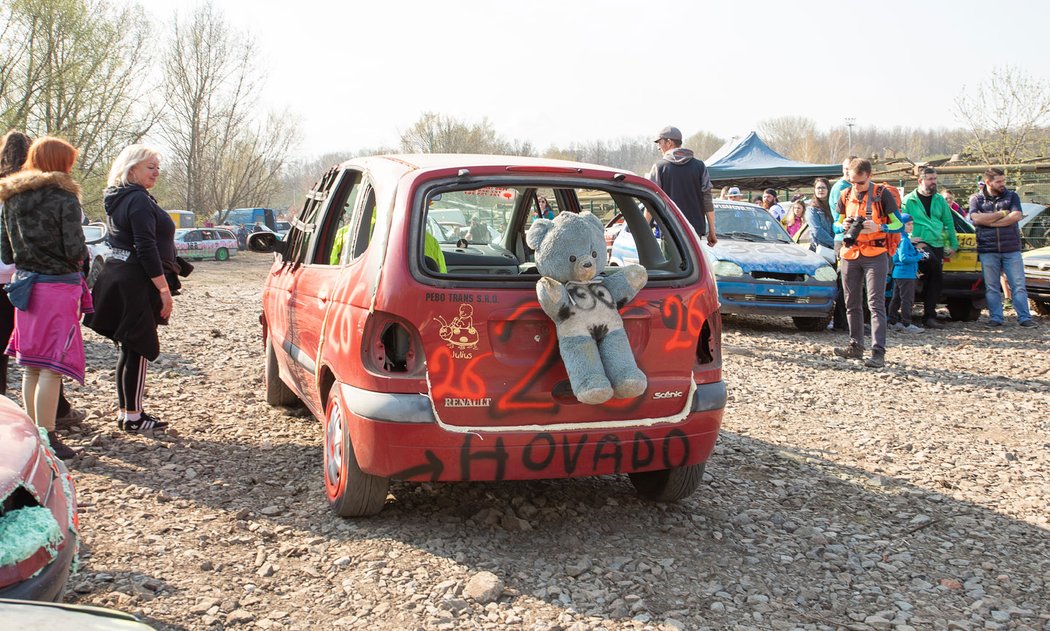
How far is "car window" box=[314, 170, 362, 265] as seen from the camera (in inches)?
198

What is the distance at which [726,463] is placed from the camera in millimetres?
5332

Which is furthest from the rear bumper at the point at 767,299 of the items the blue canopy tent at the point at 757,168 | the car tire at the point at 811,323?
the blue canopy tent at the point at 757,168

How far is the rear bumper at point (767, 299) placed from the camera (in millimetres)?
10500

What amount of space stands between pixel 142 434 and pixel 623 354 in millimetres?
3482

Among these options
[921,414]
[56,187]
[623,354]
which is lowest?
[921,414]

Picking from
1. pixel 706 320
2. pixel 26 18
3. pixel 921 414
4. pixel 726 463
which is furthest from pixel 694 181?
pixel 26 18

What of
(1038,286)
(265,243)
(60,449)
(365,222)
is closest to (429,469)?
(365,222)

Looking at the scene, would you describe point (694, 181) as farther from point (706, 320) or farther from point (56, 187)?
point (56, 187)

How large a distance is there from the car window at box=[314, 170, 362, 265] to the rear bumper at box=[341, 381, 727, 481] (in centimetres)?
139

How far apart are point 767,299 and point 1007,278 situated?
371 cm

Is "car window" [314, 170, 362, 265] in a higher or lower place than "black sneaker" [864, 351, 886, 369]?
higher

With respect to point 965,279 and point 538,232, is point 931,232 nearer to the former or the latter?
point 965,279

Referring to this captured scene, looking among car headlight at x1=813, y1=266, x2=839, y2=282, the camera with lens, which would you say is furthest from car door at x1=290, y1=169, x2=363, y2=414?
car headlight at x1=813, y1=266, x2=839, y2=282

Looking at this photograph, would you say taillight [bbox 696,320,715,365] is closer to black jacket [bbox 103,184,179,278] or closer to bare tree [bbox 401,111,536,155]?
black jacket [bbox 103,184,179,278]
